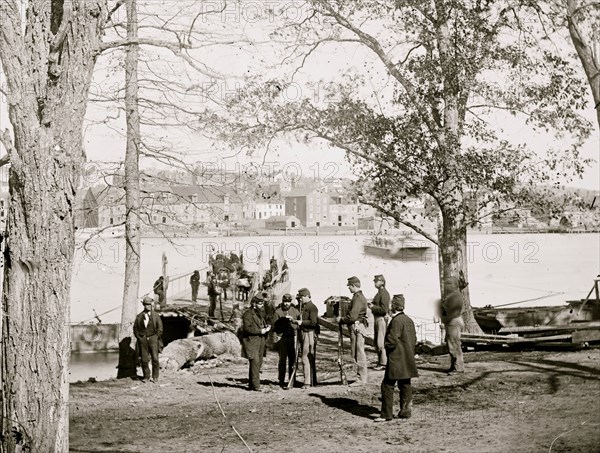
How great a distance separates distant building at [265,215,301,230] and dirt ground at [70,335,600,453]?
254 feet

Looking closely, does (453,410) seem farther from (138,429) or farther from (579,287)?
(579,287)

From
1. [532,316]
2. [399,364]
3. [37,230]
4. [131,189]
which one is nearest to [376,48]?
[131,189]

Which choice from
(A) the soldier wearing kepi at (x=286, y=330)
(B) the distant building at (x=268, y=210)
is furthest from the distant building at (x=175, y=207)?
(B) the distant building at (x=268, y=210)

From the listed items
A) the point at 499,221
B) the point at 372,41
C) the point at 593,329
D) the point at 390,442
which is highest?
the point at 372,41

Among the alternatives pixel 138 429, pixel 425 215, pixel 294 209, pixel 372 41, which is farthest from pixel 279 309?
pixel 294 209

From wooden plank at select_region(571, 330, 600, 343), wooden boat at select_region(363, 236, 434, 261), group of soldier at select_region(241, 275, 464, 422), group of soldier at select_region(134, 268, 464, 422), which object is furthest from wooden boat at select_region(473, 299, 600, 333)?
wooden boat at select_region(363, 236, 434, 261)

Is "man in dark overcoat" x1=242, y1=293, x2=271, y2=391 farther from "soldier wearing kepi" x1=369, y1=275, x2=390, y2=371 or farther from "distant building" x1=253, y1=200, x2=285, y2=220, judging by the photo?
"distant building" x1=253, y1=200, x2=285, y2=220

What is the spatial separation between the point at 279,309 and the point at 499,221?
7.91 m

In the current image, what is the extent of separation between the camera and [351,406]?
11.4 meters

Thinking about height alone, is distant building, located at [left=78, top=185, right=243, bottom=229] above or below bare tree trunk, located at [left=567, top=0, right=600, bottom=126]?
below

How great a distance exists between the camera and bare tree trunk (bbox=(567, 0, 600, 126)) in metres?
13.9

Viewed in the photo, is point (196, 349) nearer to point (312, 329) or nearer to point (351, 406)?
point (312, 329)

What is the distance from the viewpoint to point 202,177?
57.5ft

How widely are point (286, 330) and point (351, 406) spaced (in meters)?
2.42
